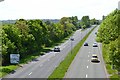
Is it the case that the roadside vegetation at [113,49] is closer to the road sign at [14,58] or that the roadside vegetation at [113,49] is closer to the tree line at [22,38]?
the road sign at [14,58]

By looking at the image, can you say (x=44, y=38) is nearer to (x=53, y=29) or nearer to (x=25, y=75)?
(x=53, y=29)

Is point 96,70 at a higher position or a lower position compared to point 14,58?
lower

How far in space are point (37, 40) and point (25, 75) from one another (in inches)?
959

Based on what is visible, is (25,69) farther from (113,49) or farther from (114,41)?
(113,49)

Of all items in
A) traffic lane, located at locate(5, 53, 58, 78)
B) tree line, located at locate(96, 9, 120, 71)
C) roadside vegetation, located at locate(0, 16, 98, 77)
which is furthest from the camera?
roadside vegetation, located at locate(0, 16, 98, 77)

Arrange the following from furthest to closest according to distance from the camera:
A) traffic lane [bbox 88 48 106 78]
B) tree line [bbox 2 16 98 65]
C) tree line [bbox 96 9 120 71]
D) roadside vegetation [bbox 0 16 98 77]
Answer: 1. tree line [bbox 2 16 98 65]
2. roadside vegetation [bbox 0 16 98 77]
3. traffic lane [bbox 88 48 106 78]
4. tree line [bbox 96 9 120 71]

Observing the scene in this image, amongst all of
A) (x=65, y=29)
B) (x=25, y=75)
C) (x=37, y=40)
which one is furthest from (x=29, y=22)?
(x=65, y=29)

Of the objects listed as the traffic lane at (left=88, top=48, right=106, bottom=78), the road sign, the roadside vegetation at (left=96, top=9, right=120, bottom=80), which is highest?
the roadside vegetation at (left=96, top=9, right=120, bottom=80)

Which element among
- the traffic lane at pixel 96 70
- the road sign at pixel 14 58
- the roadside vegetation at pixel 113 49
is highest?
the roadside vegetation at pixel 113 49

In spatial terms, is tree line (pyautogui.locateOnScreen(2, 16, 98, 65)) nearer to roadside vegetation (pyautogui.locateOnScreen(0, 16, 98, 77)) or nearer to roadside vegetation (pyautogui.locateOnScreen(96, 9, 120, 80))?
roadside vegetation (pyautogui.locateOnScreen(0, 16, 98, 77))

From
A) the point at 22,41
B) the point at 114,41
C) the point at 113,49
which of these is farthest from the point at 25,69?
the point at 113,49

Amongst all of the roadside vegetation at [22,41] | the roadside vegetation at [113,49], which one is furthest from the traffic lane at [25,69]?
the roadside vegetation at [113,49]

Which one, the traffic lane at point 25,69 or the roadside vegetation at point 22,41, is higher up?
the roadside vegetation at point 22,41

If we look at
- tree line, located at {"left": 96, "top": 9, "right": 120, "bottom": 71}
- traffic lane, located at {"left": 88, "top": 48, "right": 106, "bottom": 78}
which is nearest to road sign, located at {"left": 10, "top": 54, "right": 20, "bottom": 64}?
traffic lane, located at {"left": 88, "top": 48, "right": 106, "bottom": 78}
